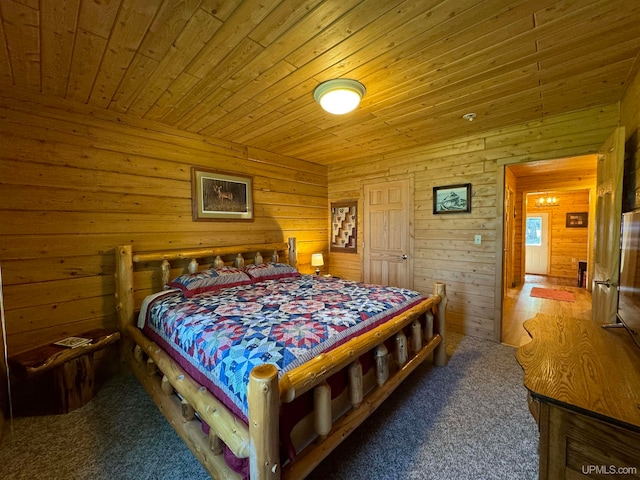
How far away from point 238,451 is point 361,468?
2.67 ft

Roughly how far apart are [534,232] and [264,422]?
946cm

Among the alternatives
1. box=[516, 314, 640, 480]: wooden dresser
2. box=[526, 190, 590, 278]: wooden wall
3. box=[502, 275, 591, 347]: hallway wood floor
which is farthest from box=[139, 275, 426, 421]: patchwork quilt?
box=[526, 190, 590, 278]: wooden wall

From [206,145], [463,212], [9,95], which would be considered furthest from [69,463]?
[463,212]

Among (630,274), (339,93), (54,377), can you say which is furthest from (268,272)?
(630,274)

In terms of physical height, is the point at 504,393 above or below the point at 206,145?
below

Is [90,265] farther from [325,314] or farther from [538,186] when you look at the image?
[538,186]

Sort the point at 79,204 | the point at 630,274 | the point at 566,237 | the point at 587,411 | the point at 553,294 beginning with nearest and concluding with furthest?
the point at 587,411 < the point at 630,274 < the point at 79,204 < the point at 553,294 < the point at 566,237

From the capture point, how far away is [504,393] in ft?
7.26

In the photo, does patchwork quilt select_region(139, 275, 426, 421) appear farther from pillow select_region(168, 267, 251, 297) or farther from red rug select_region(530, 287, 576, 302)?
red rug select_region(530, 287, 576, 302)

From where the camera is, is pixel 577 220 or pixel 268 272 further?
pixel 577 220

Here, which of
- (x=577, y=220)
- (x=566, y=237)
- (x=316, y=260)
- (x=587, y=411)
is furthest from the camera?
(x=566, y=237)

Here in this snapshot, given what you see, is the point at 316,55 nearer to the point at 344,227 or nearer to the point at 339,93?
the point at 339,93

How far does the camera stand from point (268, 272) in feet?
10.9

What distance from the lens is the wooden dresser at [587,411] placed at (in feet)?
2.83
